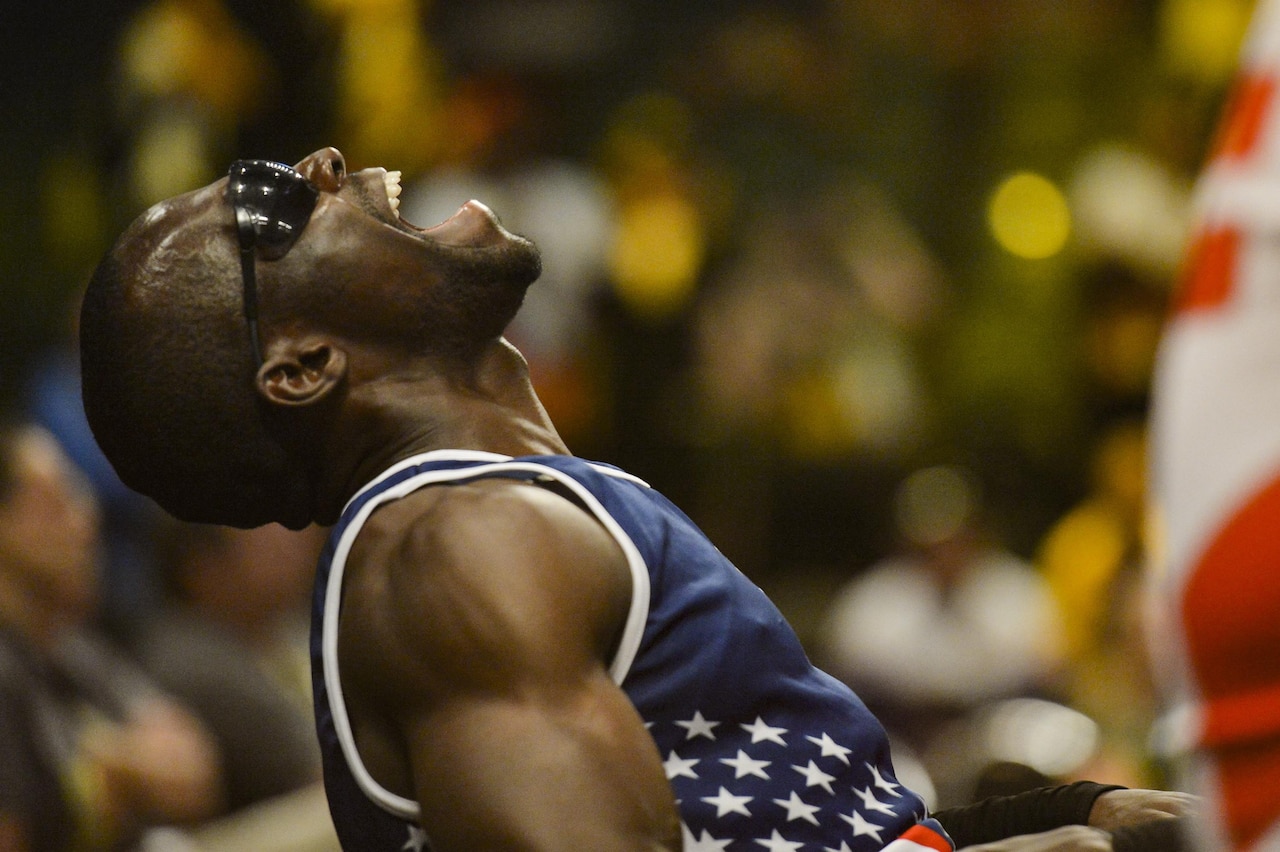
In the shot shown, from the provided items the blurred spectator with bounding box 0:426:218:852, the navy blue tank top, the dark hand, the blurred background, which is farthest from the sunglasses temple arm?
the blurred background

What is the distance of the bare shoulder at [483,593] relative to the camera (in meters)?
1.58

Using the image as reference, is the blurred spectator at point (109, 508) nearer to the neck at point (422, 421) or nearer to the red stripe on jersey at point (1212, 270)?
the neck at point (422, 421)

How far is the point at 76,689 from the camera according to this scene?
4168mm

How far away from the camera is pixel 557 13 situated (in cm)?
1027

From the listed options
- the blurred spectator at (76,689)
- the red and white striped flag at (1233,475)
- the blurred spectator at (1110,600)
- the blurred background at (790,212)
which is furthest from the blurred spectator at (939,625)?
the red and white striped flag at (1233,475)

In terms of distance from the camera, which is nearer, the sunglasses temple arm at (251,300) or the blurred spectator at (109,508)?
the sunglasses temple arm at (251,300)

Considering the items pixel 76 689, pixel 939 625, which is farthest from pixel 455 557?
pixel 939 625

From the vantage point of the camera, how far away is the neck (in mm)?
2031

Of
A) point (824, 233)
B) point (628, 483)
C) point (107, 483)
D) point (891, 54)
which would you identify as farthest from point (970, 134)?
point (628, 483)

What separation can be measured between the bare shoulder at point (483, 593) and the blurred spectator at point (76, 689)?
83.7 inches

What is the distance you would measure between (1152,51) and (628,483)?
9219 mm

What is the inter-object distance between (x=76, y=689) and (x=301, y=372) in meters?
2.51

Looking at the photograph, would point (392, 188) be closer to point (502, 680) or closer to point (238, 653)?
point (502, 680)

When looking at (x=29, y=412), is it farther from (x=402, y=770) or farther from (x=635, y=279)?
(x=402, y=770)
